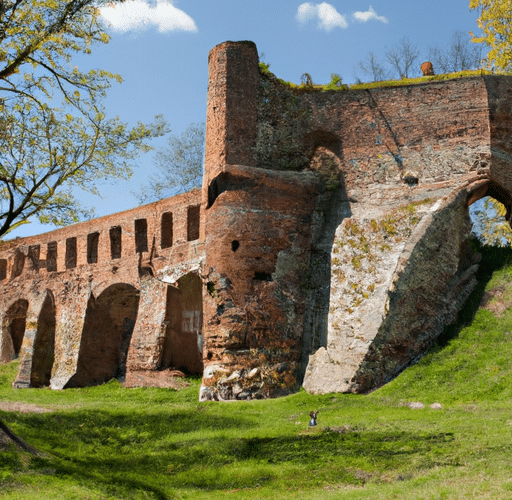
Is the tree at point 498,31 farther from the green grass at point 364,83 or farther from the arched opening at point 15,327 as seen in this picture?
the arched opening at point 15,327

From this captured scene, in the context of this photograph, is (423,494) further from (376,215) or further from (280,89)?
(280,89)

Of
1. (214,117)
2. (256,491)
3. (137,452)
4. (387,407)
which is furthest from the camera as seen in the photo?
(214,117)

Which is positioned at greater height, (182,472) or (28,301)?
(28,301)

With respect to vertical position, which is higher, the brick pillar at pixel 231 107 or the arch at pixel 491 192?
the brick pillar at pixel 231 107

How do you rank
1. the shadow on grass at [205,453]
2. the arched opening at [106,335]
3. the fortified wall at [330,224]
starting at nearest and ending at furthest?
1. the shadow on grass at [205,453]
2. the fortified wall at [330,224]
3. the arched opening at [106,335]

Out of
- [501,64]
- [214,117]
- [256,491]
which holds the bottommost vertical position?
[256,491]

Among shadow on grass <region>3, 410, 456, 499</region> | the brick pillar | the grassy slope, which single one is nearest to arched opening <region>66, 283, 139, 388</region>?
the grassy slope

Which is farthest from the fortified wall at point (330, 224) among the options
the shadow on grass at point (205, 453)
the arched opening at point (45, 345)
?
the arched opening at point (45, 345)

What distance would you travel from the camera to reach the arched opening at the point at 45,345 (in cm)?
2392

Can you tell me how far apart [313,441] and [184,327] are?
11.1 m

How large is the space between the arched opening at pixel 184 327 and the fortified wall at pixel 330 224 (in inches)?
5.9

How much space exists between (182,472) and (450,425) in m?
4.10

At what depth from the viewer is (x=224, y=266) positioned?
16250mm

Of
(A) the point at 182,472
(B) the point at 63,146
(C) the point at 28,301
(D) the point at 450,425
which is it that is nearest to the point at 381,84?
(B) the point at 63,146
